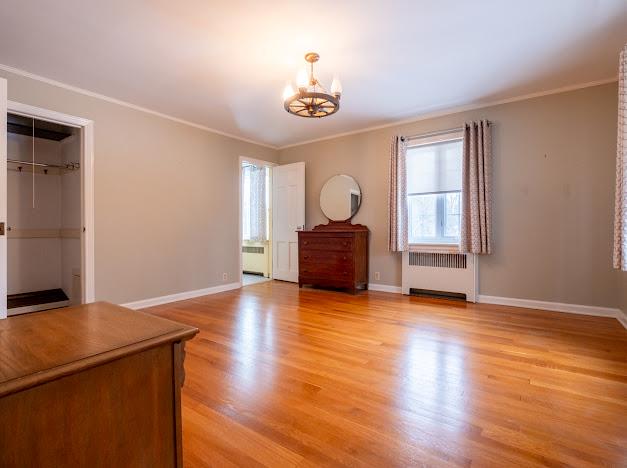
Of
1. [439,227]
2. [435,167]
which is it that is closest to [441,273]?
[439,227]

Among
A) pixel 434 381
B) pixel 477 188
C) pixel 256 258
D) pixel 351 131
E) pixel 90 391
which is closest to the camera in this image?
pixel 90 391

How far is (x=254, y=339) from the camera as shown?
2.72 meters

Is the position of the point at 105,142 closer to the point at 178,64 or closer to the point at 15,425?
the point at 178,64

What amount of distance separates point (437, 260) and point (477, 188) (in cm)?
103

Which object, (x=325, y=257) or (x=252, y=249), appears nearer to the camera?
(x=325, y=257)

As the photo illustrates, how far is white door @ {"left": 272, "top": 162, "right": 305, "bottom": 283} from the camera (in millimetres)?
5465

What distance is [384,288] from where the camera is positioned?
4738 millimetres

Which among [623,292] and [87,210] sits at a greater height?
[87,210]

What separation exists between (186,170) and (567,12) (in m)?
4.14

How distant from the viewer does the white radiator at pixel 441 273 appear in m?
4.00

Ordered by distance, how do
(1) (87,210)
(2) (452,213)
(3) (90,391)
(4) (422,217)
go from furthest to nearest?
(4) (422,217) → (2) (452,213) → (1) (87,210) → (3) (90,391)

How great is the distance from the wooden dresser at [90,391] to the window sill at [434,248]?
387 cm

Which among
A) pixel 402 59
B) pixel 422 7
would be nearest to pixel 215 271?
pixel 402 59

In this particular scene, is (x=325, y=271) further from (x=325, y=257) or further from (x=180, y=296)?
(x=180, y=296)
